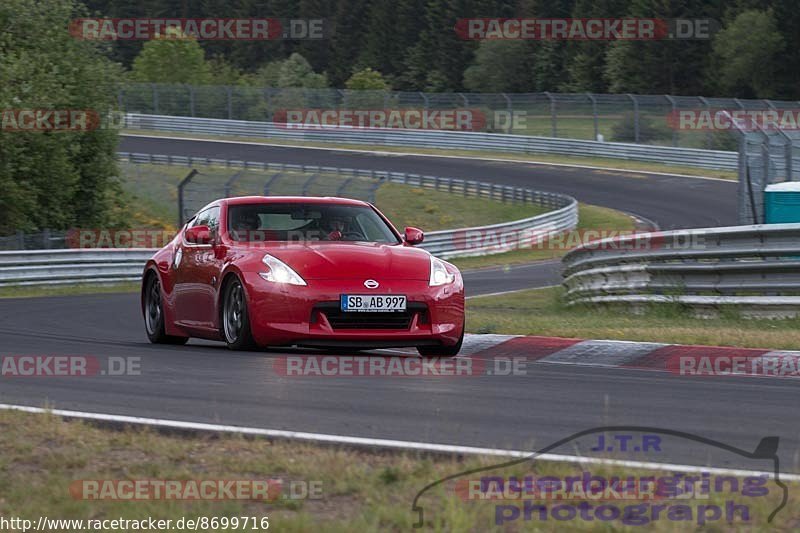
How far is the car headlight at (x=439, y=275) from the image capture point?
997cm

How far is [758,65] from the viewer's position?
82188 mm

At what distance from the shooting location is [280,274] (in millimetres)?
9734

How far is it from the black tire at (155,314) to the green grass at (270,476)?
5516 millimetres

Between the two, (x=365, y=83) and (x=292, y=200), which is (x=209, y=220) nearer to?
(x=292, y=200)

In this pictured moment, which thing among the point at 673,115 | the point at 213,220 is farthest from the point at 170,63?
the point at 213,220

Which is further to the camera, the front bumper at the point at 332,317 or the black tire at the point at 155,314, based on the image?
the black tire at the point at 155,314

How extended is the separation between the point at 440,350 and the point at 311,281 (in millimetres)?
1291

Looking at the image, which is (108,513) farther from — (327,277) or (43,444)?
(327,277)

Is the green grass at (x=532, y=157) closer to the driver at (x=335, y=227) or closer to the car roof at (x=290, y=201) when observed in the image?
the car roof at (x=290, y=201)

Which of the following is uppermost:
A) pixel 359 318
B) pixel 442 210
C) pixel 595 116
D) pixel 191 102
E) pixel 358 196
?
pixel 359 318

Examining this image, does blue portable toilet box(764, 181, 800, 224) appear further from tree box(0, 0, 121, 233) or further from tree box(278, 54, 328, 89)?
tree box(278, 54, 328, 89)

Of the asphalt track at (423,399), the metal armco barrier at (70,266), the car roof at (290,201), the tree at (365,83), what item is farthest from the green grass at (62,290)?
the tree at (365,83)

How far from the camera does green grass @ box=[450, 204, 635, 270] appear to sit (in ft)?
107

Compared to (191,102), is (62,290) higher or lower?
lower
